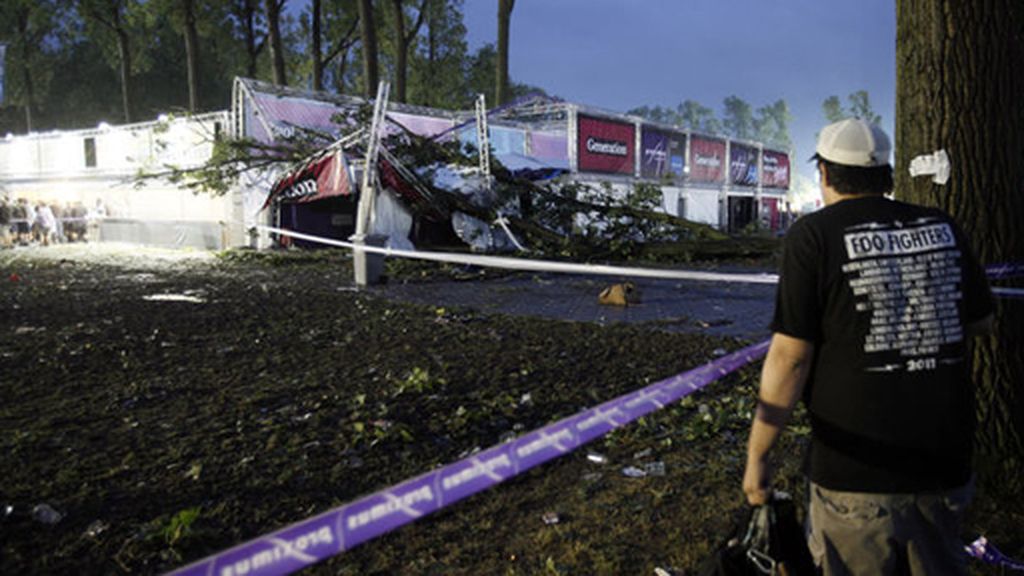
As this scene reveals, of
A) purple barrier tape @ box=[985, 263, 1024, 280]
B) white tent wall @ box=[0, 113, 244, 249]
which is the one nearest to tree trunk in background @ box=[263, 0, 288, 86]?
white tent wall @ box=[0, 113, 244, 249]

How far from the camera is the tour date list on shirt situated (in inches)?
80.2

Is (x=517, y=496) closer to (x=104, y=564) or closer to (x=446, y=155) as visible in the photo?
(x=104, y=564)

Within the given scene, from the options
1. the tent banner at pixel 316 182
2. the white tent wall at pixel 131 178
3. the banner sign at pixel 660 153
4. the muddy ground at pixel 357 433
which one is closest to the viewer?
the muddy ground at pixel 357 433

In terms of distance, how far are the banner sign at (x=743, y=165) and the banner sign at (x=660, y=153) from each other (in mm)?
5993

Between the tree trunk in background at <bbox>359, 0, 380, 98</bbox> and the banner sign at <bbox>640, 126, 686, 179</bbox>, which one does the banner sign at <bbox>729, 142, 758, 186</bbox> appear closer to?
the banner sign at <bbox>640, 126, 686, 179</bbox>

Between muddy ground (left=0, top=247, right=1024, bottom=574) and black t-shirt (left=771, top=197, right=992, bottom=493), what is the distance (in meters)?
1.23

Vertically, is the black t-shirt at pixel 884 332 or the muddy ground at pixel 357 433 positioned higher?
the black t-shirt at pixel 884 332

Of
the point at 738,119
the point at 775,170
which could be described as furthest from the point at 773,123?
the point at 775,170

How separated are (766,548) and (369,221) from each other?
11263 mm

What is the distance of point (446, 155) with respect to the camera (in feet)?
52.5

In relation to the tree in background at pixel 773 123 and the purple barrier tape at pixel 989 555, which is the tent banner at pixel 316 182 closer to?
the purple barrier tape at pixel 989 555

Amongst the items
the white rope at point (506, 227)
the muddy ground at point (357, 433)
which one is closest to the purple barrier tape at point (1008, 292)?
the muddy ground at point (357, 433)

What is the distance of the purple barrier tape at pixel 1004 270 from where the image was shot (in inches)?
132

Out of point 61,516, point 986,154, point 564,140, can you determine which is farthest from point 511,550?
point 564,140
